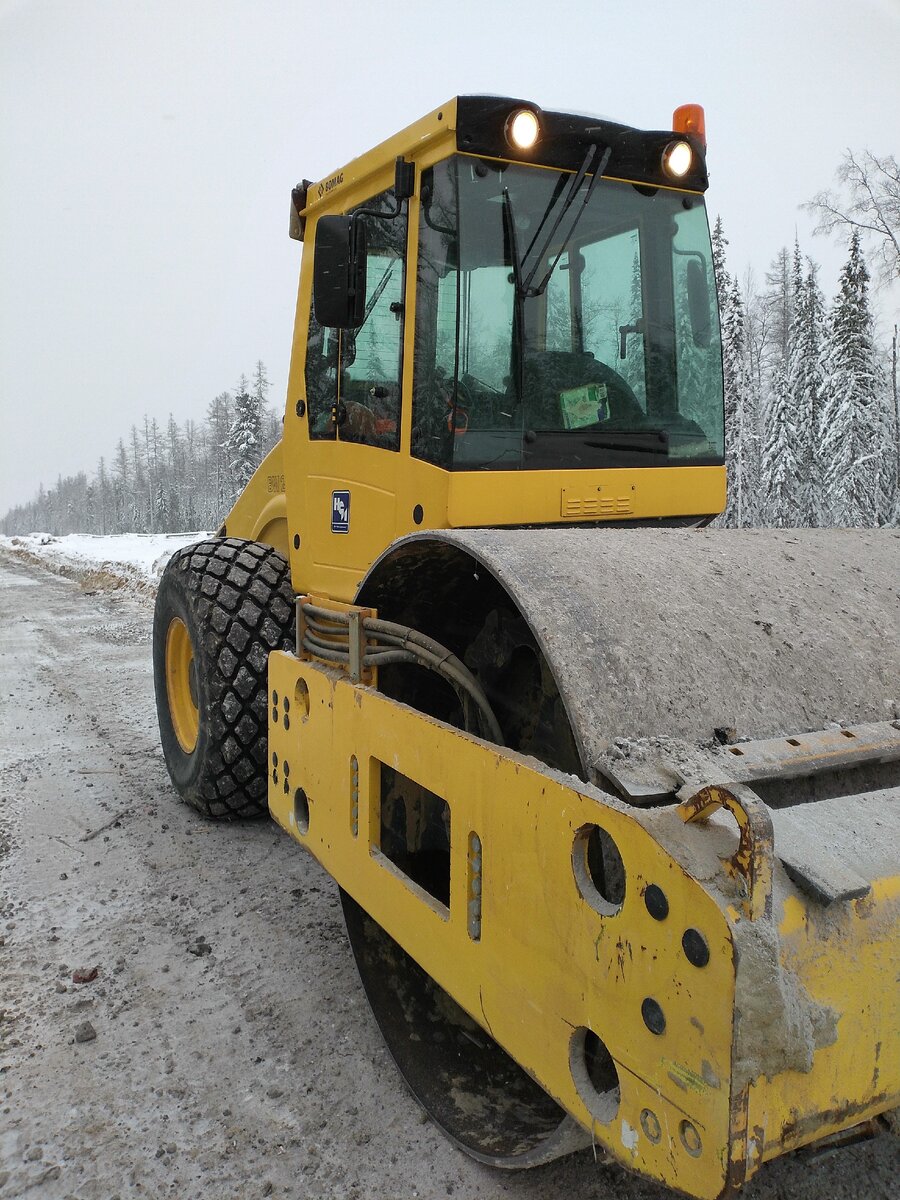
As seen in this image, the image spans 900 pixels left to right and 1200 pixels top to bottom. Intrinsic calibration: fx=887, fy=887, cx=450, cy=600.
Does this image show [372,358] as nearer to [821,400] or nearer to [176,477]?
[821,400]

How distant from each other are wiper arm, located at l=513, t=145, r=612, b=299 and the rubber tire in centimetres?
186

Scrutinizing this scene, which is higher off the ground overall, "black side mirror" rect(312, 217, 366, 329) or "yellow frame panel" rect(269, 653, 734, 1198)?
"black side mirror" rect(312, 217, 366, 329)

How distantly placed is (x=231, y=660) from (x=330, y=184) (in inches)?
81.7

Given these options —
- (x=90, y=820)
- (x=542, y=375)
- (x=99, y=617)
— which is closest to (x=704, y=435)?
(x=542, y=375)

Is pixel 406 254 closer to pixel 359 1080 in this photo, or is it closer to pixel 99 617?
pixel 359 1080

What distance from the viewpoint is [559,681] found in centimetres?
166

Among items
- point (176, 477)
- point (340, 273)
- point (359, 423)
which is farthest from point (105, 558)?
point (176, 477)

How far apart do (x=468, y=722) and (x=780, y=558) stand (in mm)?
922

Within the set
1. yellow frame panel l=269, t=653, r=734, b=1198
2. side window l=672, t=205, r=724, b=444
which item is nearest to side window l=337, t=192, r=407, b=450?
side window l=672, t=205, r=724, b=444

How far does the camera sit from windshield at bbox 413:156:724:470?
295cm

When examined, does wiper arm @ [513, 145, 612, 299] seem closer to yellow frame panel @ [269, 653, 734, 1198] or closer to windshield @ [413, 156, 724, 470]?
windshield @ [413, 156, 724, 470]

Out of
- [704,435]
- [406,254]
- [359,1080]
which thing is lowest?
[359,1080]

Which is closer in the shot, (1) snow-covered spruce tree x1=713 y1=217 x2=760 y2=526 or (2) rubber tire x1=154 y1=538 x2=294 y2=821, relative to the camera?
(2) rubber tire x1=154 y1=538 x2=294 y2=821

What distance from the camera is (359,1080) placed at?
242 cm
